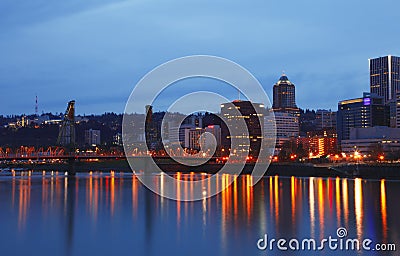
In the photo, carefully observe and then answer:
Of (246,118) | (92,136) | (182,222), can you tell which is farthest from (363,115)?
(182,222)

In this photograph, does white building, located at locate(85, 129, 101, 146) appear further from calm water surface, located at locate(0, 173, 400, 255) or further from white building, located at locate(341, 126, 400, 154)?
calm water surface, located at locate(0, 173, 400, 255)

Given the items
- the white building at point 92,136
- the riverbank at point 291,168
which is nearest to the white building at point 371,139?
the riverbank at point 291,168

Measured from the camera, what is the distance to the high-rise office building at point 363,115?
9106cm

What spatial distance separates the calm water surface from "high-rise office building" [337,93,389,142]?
68569 mm

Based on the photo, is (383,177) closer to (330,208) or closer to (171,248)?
(330,208)

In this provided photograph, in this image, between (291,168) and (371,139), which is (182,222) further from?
(371,139)

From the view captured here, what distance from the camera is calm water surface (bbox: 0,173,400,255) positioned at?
12.6 m

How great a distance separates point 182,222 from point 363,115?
8037cm

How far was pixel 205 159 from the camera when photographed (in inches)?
2165

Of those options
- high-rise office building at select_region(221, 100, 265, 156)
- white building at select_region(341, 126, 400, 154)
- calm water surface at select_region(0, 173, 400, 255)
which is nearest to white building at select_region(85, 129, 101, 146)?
high-rise office building at select_region(221, 100, 265, 156)

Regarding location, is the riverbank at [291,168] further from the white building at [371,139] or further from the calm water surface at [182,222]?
the white building at [371,139]

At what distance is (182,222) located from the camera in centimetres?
1636

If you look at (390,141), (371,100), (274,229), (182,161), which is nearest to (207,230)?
(274,229)

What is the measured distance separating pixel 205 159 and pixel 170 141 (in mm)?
28824
